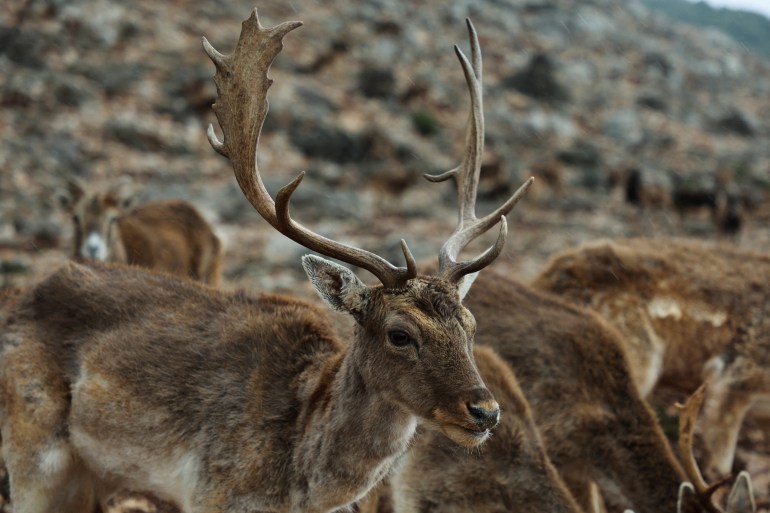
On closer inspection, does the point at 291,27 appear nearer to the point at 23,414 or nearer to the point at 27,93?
the point at 23,414

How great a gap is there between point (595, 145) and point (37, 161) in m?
18.6

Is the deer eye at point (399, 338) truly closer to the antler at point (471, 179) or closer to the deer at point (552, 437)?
the antler at point (471, 179)

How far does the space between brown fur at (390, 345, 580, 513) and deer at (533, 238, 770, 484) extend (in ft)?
9.80

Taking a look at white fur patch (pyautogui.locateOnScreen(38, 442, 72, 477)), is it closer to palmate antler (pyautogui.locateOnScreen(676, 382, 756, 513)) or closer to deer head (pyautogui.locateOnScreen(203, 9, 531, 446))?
deer head (pyautogui.locateOnScreen(203, 9, 531, 446))

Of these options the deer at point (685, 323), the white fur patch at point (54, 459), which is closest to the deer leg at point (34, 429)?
the white fur patch at point (54, 459)

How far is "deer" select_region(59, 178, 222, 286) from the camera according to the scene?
1137 cm

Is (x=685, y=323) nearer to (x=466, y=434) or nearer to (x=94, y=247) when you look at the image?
(x=466, y=434)

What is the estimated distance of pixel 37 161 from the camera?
2059 cm

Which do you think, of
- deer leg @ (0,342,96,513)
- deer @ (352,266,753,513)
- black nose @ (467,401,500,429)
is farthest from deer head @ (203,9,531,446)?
deer leg @ (0,342,96,513)

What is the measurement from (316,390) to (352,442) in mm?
441

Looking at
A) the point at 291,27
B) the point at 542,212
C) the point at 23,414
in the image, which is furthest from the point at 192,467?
the point at 542,212

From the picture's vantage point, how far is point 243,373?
508 centimetres

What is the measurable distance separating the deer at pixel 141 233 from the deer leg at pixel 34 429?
5550 mm

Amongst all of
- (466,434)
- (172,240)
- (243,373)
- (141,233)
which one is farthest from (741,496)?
(141,233)
